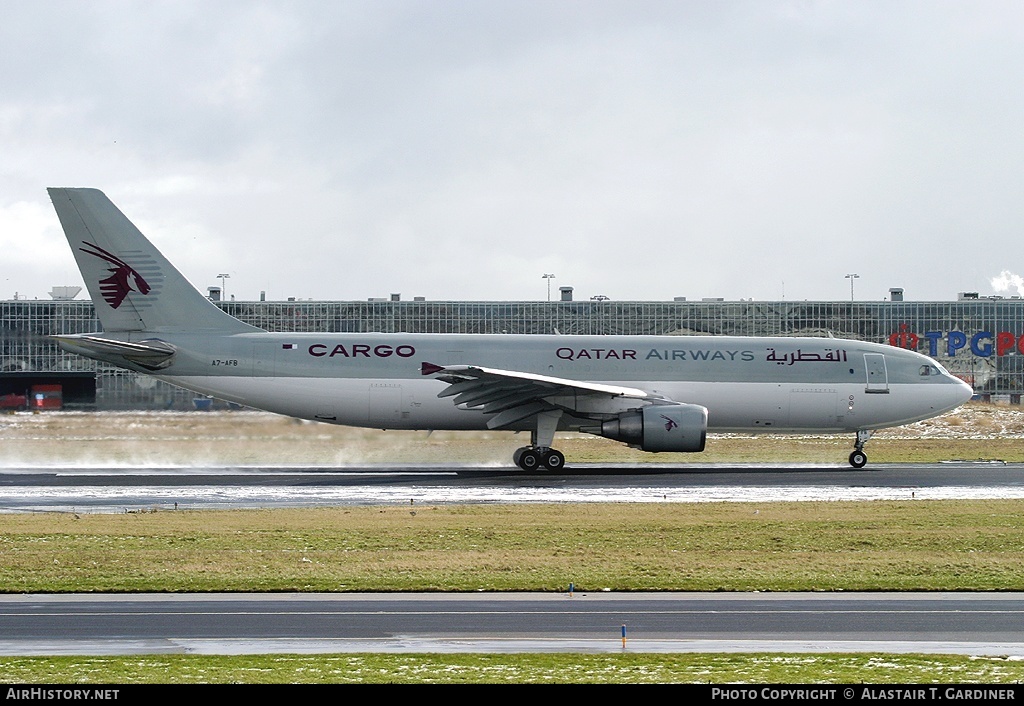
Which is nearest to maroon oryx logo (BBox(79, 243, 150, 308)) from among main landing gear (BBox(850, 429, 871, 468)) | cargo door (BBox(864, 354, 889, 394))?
main landing gear (BBox(850, 429, 871, 468))

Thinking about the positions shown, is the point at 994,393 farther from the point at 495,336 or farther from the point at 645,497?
the point at 645,497

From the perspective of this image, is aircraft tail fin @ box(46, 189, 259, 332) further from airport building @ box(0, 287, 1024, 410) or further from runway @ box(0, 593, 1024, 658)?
airport building @ box(0, 287, 1024, 410)

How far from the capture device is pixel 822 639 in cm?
1263

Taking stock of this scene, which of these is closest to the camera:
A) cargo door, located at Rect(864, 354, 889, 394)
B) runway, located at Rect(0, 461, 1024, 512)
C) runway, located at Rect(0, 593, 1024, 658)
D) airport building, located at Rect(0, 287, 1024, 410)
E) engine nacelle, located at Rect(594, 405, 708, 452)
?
runway, located at Rect(0, 593, 1024, 658)

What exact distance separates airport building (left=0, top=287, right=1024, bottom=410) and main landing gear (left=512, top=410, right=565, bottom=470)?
167 feet

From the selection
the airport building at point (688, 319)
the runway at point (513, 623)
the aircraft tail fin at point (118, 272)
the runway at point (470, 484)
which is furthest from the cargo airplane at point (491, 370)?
the airport building at point (688, 319)

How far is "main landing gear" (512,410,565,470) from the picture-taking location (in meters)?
34.4

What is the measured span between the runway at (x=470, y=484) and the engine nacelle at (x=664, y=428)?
0.94 m

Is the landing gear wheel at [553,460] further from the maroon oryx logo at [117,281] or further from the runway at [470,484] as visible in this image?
the maroon oryx logo at [117,281]

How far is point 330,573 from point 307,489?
1211cm

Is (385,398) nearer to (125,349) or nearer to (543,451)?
(543,451)

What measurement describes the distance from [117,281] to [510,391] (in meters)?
12.9

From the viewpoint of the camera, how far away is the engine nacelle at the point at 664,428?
33469mm

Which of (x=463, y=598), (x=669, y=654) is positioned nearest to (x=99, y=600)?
(x=463, y=598)
